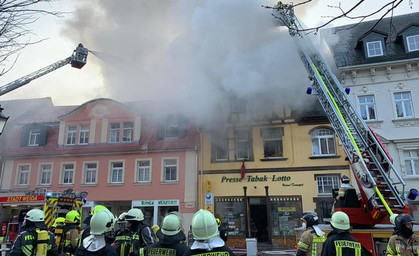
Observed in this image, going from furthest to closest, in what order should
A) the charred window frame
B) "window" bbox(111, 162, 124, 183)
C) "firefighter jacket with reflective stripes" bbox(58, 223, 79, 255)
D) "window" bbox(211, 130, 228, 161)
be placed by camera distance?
"window" bbox(111, 162, 124, 183) → "window" bbox(211, 130, 228, 161) → the charred window frame → "firefighter jacket with reflective stripes" bbox(58, 223, 79, 255)

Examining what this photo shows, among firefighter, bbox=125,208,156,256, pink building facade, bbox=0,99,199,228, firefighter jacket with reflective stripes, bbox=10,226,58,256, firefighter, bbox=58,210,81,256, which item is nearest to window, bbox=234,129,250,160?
pink building facade, bbox=0,99,199,228

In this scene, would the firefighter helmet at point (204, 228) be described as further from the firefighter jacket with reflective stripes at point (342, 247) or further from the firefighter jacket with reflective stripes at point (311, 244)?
the firefighter jacket with reflective stripes at point (311, 244)

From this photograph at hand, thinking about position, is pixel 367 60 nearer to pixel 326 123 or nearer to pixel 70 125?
pixel 326 123

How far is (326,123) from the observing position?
14.5 metres

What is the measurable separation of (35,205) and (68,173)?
6640mm

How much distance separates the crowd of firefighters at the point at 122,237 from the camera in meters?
2.45

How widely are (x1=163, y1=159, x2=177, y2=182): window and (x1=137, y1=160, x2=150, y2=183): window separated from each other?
0.95 m

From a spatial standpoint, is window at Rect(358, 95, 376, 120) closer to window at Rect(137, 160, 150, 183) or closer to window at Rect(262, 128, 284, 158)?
window at Rect(262, 128, 284, 158)

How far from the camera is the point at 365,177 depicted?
23.4 feet

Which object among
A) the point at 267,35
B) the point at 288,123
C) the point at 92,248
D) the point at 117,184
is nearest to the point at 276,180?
the point at 288,123

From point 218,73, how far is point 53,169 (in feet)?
36.2

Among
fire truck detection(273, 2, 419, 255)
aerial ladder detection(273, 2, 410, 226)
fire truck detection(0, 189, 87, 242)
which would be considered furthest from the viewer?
fire truck detection(0, 189, 87, 242)

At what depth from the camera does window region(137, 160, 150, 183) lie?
15867 millimetres

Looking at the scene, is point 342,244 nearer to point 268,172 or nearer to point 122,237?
point 122,237
